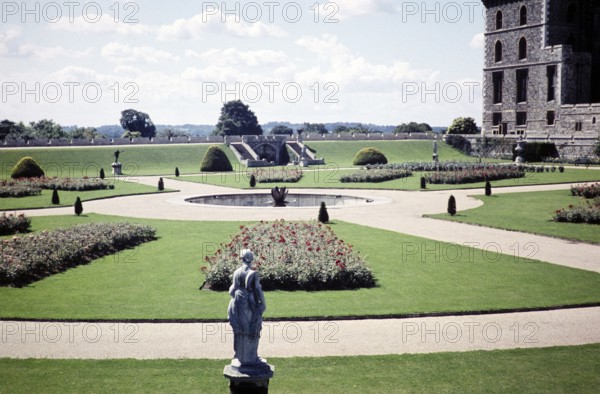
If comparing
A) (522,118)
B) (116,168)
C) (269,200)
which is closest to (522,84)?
(522,118)

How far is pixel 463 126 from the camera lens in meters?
105

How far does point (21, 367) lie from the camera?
1180 centimetres

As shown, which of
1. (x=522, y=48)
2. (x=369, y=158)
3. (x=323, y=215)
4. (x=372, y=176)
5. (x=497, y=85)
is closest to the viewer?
(x=323, y=215)

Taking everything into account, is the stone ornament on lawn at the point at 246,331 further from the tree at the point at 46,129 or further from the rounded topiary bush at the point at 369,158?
the tree at the point at 46,129

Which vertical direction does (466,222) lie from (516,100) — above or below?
below

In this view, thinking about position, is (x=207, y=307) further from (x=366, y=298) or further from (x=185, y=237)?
(x=185, y=237)

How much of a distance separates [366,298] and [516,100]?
6944 cm

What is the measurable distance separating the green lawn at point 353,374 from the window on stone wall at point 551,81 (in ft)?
224

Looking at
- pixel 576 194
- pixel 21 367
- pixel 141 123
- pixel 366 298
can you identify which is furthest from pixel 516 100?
pixel 141 123

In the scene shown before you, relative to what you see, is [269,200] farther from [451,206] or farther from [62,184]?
[62,184]

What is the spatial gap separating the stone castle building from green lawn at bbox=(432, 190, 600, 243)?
34956 mm

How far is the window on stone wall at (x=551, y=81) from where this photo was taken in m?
74.5

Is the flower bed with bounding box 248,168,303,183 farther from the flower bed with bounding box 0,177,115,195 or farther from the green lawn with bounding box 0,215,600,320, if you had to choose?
the green lawn with bounding box 0,215,600,320

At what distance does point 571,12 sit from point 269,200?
53.5 m
